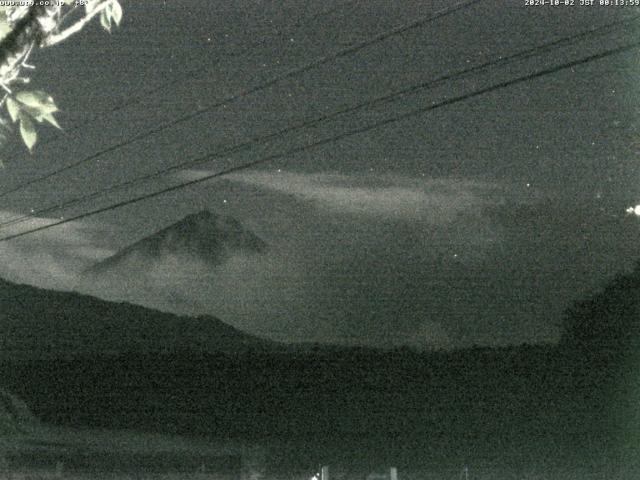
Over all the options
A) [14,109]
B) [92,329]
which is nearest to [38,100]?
[14,109]

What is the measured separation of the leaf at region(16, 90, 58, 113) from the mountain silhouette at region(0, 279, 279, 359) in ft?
91.8

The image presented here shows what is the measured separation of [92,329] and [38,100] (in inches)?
1558

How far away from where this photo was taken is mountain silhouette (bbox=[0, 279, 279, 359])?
32.6 meters

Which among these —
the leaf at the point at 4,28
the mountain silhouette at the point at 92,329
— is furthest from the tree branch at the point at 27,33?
the mountain silhouette at the point at 92,329

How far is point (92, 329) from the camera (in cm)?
4088

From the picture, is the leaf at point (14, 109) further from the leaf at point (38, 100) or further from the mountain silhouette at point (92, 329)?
the mountain silhouette at point (92, 329)

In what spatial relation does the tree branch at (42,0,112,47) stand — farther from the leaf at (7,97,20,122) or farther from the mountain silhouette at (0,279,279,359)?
the mountain silhouette at (0,279,279,359)

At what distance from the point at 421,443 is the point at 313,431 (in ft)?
10.5

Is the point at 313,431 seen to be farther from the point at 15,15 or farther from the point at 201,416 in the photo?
the point at 15,15

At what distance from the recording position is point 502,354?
20.0 m

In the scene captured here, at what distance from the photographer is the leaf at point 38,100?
2.74 m

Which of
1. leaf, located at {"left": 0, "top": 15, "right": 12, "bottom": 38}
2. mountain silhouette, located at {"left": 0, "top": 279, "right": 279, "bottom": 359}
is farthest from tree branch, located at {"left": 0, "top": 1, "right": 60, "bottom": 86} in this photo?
mountain silhouette, located at {"left": 0, "top": 279, "right": 279, "bottom": 359}

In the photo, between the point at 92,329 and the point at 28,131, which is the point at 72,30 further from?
the point at 92,329

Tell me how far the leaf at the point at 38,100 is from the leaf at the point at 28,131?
2.2 inches
